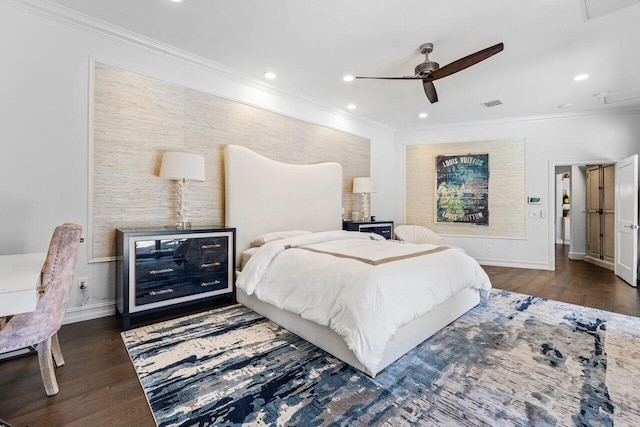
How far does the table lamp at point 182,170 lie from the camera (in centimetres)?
299

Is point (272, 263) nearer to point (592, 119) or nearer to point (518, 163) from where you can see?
point (518, 163)

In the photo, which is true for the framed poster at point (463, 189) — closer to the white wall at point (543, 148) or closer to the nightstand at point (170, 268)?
the white wall at point (543, 148)

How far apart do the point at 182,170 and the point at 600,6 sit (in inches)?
156

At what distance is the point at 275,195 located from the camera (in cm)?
407

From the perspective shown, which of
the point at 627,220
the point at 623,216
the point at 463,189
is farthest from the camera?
the point at 463,189

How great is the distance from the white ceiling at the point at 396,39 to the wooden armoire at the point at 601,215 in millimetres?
2404

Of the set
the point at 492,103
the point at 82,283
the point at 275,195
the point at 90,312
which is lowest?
the point at 90,312

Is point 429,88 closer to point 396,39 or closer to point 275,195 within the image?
point 396,39

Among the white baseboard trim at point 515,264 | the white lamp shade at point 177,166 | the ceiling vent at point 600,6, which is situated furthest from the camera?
the white baseboard trim at point 515,264

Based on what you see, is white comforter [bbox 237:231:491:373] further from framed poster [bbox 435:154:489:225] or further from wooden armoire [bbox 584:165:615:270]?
wooden armoire [bbox 584:165:615:270]

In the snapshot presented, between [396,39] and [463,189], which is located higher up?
[396,39]

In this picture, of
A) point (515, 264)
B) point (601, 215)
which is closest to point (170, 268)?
point (515, 264)

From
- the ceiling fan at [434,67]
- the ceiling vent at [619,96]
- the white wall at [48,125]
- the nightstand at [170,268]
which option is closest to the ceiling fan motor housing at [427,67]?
the ceiling fan at [434,67]

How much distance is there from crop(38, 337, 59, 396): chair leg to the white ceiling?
2668 millimetres
